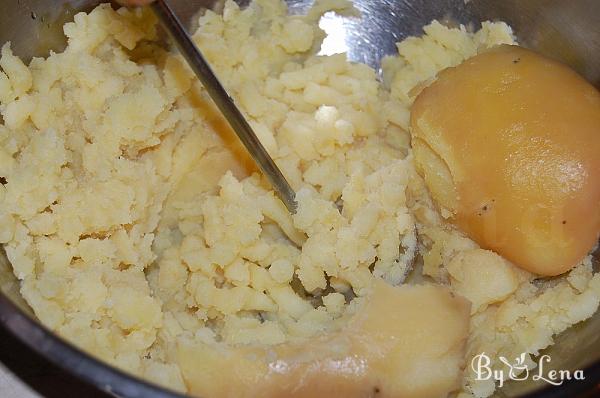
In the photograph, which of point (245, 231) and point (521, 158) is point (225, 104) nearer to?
point (245, 231)

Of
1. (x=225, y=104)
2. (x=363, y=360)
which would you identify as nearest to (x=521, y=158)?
(x=363, y=360)

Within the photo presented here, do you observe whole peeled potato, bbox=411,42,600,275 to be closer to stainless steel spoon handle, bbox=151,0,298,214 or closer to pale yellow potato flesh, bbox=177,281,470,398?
pale yellow potato flesh, bbox=177,281,470,398

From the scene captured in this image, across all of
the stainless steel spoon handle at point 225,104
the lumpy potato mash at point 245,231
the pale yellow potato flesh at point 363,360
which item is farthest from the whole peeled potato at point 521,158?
the stainless steel spoon handle at point 225,104

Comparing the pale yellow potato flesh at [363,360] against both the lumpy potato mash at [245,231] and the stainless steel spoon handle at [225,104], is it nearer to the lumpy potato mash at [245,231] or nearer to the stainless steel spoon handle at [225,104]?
the lumpy potato mash at [245,231]

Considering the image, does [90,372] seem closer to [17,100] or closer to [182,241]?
[182,241]

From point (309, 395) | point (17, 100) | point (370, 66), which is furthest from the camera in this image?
point (370, 66)

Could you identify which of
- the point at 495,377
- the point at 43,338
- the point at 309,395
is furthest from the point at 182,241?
the point at 495,377
